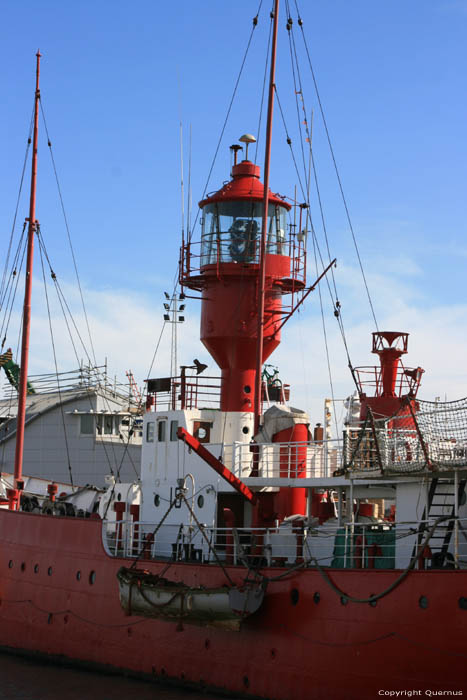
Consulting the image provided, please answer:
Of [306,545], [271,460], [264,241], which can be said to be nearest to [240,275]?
[264,241]

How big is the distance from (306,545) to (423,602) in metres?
2.54

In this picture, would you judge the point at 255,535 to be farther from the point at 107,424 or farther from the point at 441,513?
the point at 107,424

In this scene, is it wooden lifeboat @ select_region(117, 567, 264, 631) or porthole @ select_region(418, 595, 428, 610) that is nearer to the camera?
porthole @ select_region(418, 595, 428, 610)

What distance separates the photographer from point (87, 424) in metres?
39.7

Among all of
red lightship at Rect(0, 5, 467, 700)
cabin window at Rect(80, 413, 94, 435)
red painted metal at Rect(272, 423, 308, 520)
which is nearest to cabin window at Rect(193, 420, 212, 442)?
red lightship at Rect(0, 5, 467, 700)

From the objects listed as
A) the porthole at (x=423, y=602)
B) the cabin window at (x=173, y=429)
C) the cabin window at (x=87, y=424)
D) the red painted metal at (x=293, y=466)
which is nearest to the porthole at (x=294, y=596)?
the porthole at (x=423, y=602)

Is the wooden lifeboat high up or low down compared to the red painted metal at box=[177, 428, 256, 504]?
down

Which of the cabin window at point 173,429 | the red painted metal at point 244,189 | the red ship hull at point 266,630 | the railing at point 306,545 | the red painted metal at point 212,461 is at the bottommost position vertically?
the red ship hull at point 266,630

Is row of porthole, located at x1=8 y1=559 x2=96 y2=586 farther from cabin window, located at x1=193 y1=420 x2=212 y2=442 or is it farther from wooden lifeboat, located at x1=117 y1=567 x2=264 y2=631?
cabin window, located at x1=193 y1=420 x2=212 y2=442

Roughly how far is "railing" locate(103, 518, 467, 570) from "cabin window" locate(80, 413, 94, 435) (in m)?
19.6

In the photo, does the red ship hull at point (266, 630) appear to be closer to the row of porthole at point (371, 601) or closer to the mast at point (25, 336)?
the row of porthole at point (371, 601)

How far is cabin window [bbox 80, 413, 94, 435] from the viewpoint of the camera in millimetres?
39638

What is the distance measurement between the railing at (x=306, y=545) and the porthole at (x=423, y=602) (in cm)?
48

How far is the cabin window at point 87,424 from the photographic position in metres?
39.6
